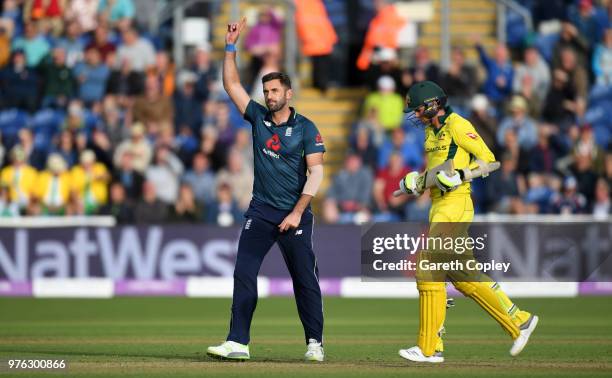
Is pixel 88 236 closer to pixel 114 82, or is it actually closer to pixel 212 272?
pixel 212 272

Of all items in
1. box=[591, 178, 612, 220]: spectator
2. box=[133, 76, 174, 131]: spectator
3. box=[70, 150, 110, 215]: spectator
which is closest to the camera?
box=[591, 178, 612, 220]: spectator

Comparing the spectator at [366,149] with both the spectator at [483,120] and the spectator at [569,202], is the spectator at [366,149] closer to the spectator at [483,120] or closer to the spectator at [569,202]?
the spectator at [483,120]

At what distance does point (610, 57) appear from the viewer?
2194 centimetres

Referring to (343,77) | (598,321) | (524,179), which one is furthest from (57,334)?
(343,77)

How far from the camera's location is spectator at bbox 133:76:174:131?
21750 mm

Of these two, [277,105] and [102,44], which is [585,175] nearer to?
[102,44]

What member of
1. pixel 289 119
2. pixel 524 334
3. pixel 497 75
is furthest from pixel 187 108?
pixel 524 334

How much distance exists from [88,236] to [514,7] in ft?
27.0

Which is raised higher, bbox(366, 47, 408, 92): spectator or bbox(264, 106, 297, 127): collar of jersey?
bbox(366, 47, 408, 92): spectator

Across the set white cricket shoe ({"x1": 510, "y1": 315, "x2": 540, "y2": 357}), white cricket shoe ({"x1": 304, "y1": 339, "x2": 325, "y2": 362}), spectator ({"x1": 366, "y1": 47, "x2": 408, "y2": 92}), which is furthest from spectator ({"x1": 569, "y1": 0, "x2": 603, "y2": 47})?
white cricket shoe ({"x1": 304, "y1": 339, "x2": 325, "y2": 362})

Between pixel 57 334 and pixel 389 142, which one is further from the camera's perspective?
pixel 389 142

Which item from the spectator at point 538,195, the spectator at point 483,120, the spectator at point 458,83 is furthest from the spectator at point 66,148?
the spectator at point 538,195

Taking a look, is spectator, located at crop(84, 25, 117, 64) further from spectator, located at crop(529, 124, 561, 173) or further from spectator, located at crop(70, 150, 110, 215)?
spectator, located at crop(529, 124, 561, 173)

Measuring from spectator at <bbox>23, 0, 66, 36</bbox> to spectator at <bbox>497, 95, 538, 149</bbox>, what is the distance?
24.6 feet
